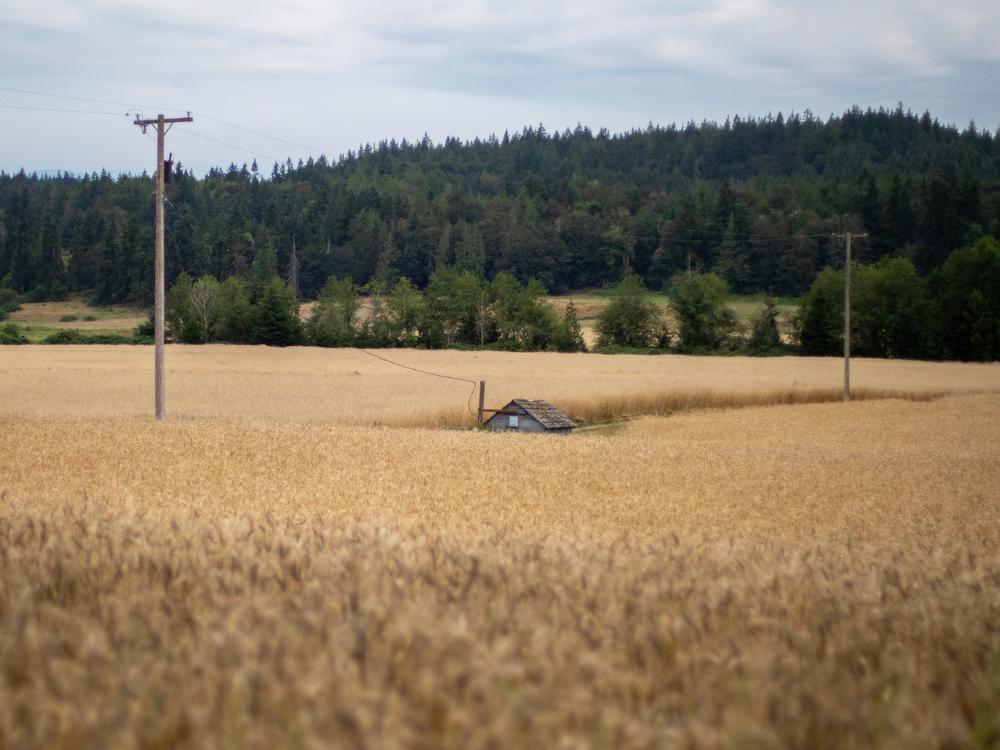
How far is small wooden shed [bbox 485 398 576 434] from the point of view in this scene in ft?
107

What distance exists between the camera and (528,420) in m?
33.2

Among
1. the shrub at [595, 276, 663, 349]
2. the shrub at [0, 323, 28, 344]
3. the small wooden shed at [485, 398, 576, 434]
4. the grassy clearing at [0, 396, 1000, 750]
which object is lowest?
the small wooden shed at [485, 398, 576, 434]

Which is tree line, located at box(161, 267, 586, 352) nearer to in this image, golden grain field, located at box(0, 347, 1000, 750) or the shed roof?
the shed roof

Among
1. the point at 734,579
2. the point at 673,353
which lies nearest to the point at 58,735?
the point at 734,579

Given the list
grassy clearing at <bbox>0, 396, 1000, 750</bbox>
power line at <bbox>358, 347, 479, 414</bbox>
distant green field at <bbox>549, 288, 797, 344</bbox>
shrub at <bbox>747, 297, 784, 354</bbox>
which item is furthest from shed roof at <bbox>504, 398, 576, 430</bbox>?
distant green field at <bbox>549, 288, 797, 344</bbox>

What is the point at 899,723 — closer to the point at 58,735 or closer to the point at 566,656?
the point at 566,656

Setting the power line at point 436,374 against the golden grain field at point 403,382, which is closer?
the golden grain field at point 403,382

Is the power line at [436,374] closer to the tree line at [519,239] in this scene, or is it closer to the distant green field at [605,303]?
the distant green field at [605,303]

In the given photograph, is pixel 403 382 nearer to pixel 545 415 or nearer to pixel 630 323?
pixel 545 415

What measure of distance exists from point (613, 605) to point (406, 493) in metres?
10.9

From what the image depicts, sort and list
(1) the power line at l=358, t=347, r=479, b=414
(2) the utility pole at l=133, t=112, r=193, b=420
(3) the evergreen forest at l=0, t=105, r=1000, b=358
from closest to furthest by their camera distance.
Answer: (2) the utility pole at l=133, t=112, r=193, b=420, (1) the power line at l=358, t=347, r=479, b=414, (3) the evergreen forest at l=0, t=105, r=1000, b=358

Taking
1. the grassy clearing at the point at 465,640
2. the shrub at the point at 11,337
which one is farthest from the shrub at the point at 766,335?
the grassy clearing at the point at 465,640

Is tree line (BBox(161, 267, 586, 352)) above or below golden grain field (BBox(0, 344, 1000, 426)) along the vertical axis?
above

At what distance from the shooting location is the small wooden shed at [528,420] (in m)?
32.7
